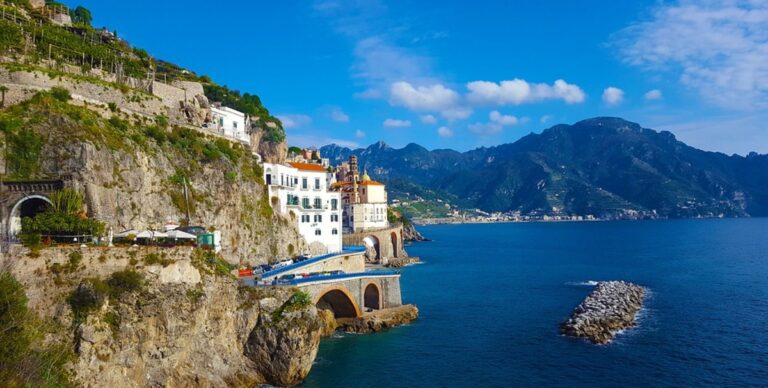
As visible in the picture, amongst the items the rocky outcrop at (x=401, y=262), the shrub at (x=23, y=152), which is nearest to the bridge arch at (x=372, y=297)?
the shrub at (x=23, y=152)

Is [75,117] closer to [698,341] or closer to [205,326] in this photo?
[205,326]

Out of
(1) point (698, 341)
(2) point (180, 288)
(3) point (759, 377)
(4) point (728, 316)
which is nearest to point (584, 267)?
(4) point (728, 316)

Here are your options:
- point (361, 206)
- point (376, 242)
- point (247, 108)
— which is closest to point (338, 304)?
point (247, 108)

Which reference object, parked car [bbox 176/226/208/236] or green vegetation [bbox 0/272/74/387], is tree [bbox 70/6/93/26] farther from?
green vegetation [bbox 0/272/74/387]

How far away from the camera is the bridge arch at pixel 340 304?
61969 mm

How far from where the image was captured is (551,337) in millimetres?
60938

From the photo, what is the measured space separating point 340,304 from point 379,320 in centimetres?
493

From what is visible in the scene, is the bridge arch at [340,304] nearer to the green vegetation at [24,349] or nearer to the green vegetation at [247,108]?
the green vegetation at [24,349]

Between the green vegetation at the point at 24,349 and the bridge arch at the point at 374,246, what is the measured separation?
89.8 m

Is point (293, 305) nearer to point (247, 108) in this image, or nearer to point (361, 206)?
point (247, 108)

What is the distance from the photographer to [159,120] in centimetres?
6209

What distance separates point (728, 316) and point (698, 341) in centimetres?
1539

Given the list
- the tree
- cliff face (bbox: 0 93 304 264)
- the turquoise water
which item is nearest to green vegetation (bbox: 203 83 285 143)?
cliff face (bbox: 0 93 304 264)

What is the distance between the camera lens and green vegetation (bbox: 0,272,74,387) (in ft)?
91.0
